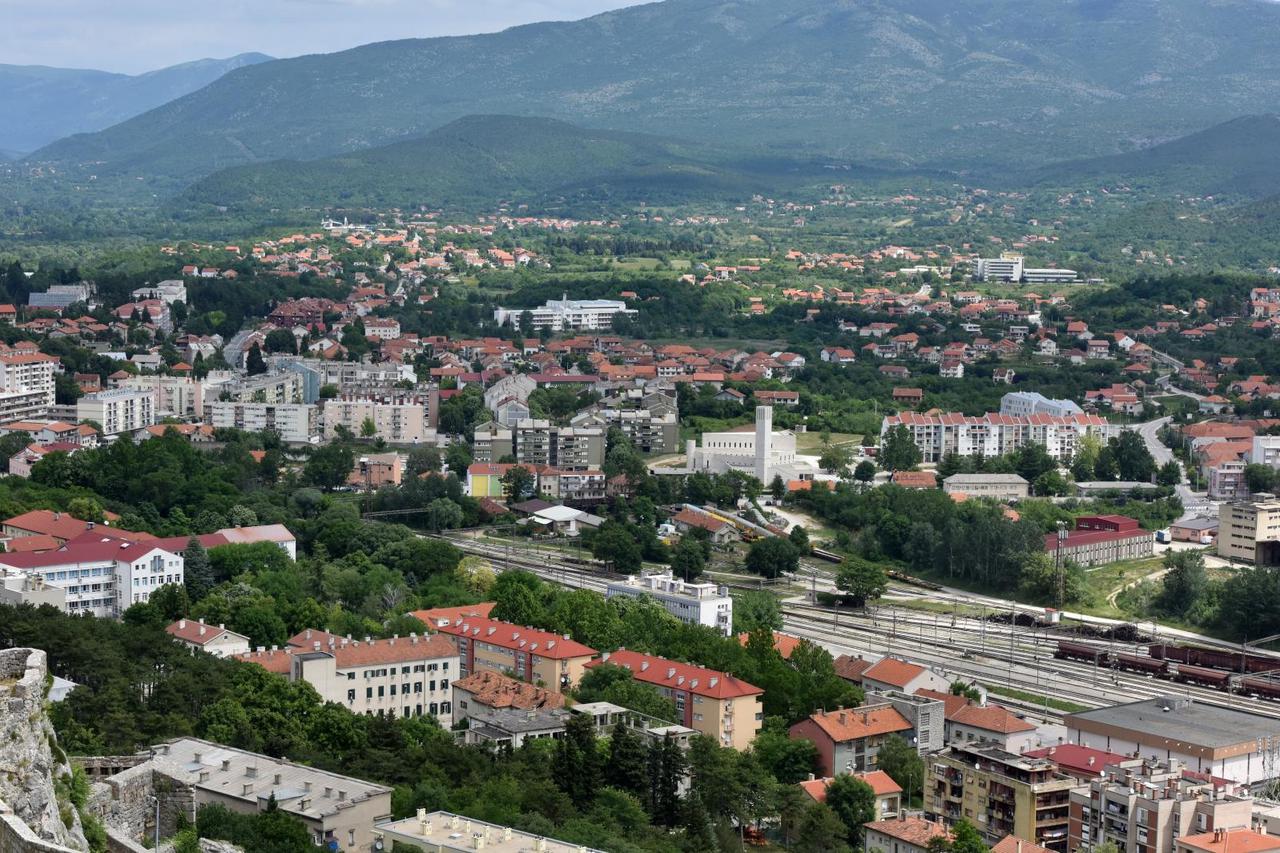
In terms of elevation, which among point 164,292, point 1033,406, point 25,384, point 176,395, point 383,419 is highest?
point 164,292

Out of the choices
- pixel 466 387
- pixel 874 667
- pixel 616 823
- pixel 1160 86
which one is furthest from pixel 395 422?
pixel 1160 86

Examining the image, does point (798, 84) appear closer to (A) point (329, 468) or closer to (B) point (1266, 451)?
(B) point (1266, 451)

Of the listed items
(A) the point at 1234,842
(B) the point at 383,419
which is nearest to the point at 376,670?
(A) the point at 1234,842

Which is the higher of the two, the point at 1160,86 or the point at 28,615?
the point at 1160,86

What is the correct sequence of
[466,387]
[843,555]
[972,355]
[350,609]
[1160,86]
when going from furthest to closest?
1. [1160,86]
2. [972,355]
3. [466,387]
4. [843,555]
5. [350,609]

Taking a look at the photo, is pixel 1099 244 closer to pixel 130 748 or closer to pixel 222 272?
pixel 222 272

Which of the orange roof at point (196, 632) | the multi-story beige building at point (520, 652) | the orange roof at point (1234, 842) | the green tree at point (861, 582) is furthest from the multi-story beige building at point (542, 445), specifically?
the orange roof at point (1234, 842)
